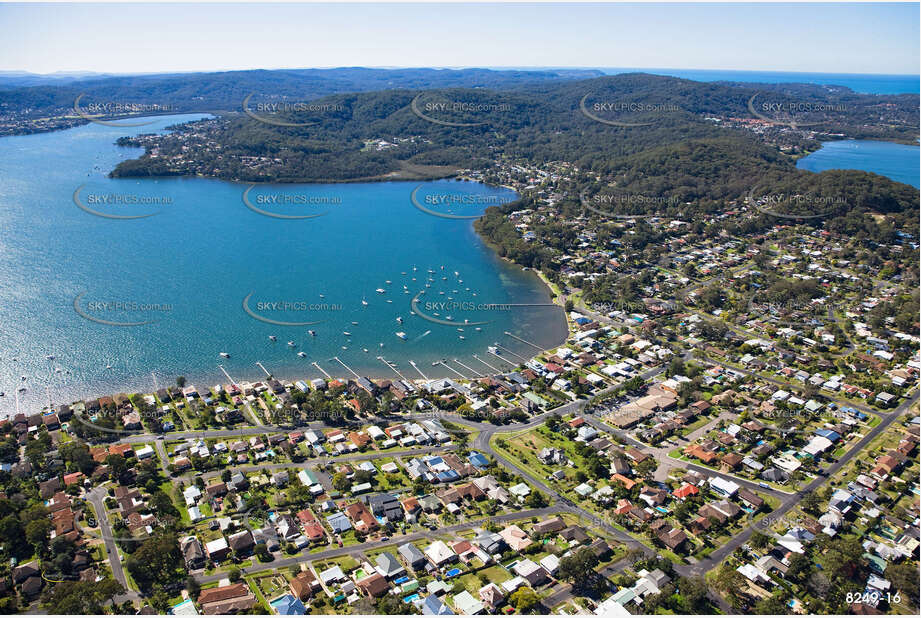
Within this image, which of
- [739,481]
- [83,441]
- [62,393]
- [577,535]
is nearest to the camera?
[577,535]

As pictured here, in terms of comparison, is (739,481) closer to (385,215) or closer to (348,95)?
(385,215)

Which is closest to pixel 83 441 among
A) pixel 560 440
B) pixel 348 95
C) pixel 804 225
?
pixel 560 440

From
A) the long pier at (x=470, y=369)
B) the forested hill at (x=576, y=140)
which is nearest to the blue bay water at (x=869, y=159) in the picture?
the forested hill at (x=576, y=140)

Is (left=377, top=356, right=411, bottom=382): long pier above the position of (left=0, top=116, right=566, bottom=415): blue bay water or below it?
below

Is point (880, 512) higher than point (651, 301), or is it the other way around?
point (651, 301)

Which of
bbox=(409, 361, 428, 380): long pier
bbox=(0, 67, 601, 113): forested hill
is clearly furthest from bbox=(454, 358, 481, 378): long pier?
bbox=(0, 67, 601, 113): forested hill

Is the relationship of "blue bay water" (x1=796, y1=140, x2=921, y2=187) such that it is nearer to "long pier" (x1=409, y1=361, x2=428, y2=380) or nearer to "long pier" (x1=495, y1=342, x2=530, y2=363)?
"long pier" (x1=495, y1=342, x2=530, y2=363)

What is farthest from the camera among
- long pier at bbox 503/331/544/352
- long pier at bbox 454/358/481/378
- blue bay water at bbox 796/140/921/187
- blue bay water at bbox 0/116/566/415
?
blue bay water at bbox 796/140/921/187

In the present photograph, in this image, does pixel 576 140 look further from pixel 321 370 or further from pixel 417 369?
pixel 321 370
